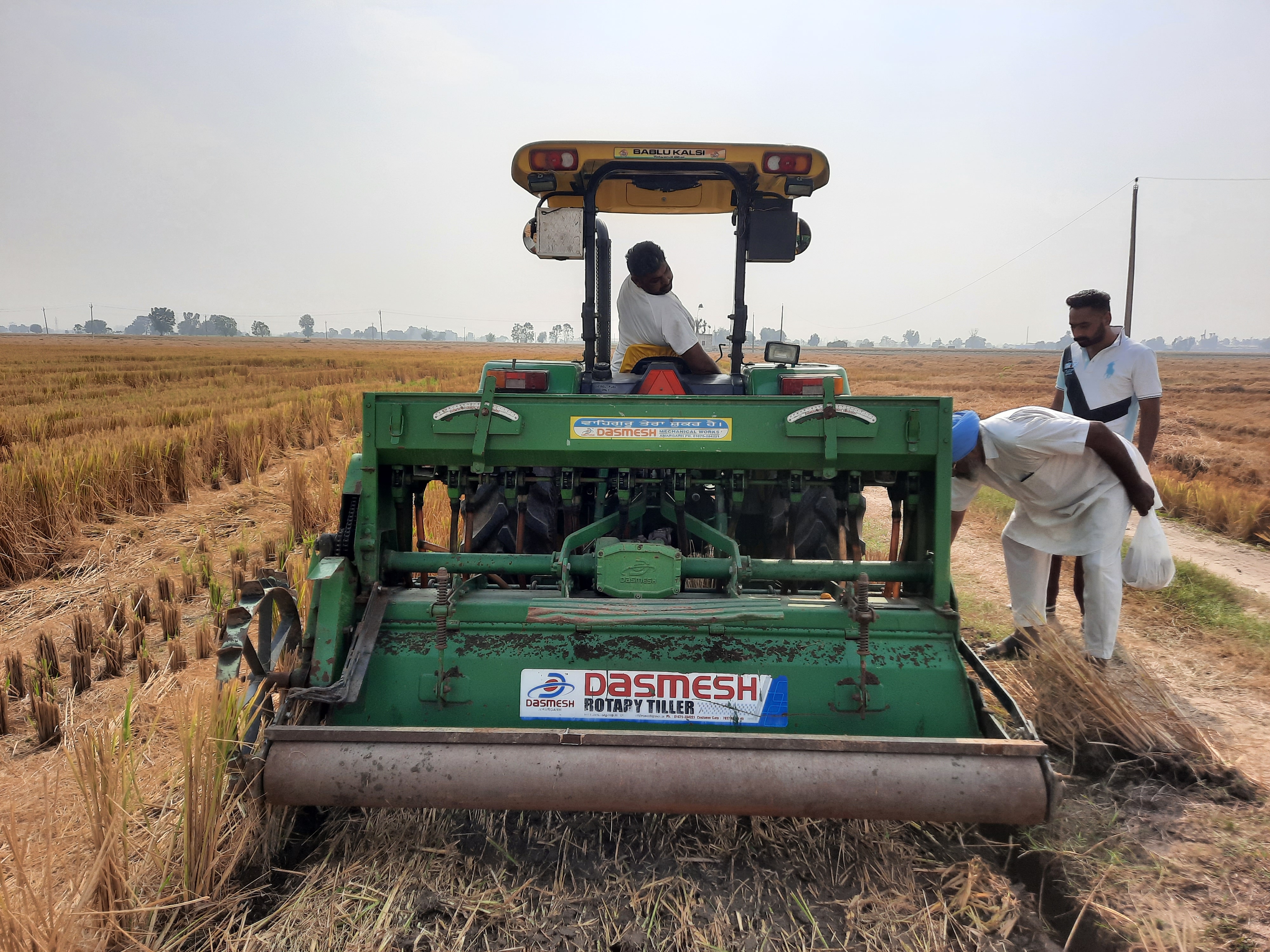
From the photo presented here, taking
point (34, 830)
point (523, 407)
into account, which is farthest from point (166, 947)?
point (523, 407)

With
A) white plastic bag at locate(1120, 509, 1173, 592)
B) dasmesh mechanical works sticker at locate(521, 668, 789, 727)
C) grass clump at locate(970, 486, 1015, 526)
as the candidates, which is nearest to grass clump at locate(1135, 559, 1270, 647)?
white plastic bag at locate(1120, 509, 1173, 592)

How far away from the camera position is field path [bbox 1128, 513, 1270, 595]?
5.75m

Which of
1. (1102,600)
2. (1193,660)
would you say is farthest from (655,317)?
(1193,660)

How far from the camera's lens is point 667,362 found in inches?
163

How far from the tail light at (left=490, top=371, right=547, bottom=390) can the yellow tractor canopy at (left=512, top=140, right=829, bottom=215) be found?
954mm

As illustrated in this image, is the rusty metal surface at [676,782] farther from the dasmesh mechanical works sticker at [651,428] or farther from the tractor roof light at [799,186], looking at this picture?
the tractor roof light at [799,186]

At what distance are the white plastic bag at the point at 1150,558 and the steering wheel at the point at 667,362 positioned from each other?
2.45 m

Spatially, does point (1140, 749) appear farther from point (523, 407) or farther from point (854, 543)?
point (523, 407)

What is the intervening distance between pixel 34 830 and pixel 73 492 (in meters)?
4.75

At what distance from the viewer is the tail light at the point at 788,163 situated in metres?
3.45

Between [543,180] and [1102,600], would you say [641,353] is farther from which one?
[1102,600]

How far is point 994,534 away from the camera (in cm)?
735

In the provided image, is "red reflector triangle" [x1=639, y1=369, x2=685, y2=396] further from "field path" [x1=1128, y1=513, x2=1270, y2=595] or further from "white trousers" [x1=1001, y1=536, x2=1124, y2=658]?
"field path" [x1=1128, y1=513, x2=1270, y2=595]

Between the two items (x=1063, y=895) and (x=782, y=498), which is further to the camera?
(x=782, y=498)
